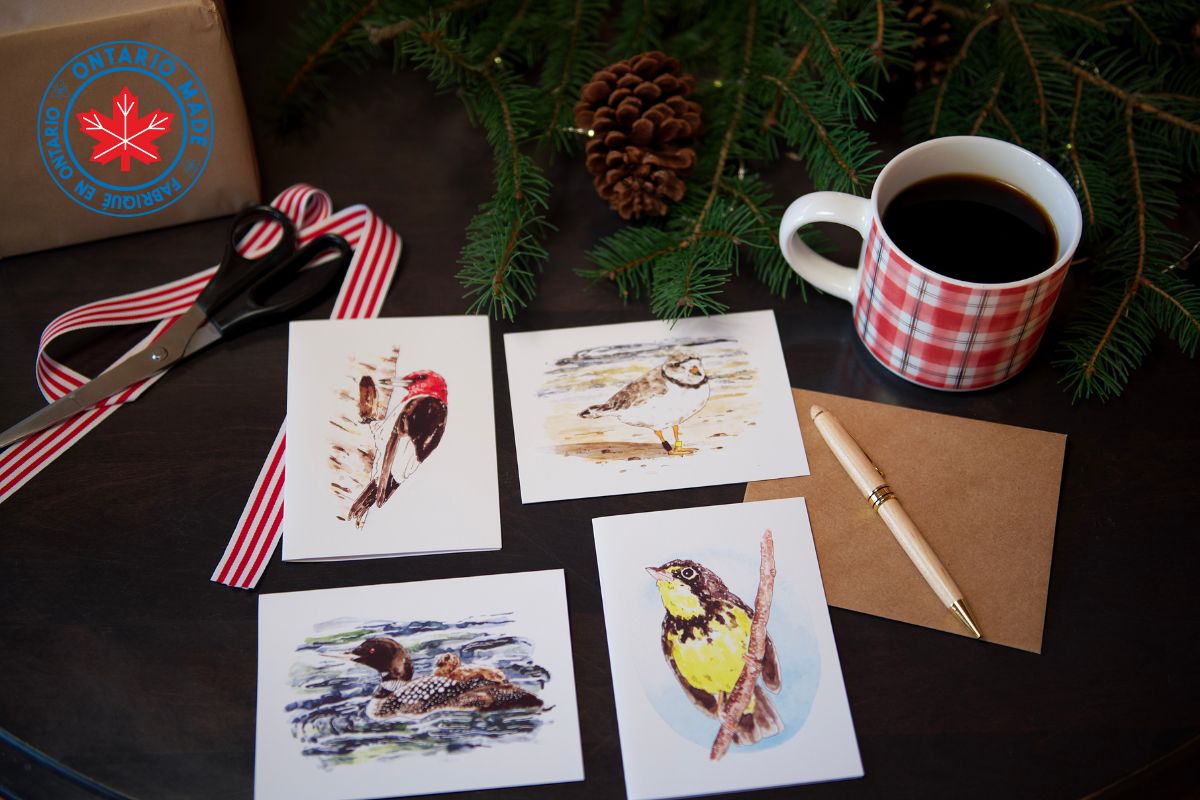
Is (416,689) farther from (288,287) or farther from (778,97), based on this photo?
(778,97)

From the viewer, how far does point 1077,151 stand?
0.91 metres

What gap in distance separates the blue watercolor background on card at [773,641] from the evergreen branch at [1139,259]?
0.32 meters

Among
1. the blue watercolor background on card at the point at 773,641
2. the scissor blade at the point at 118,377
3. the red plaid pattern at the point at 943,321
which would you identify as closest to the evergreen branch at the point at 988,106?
the red plaid pattern at the point at 943,321

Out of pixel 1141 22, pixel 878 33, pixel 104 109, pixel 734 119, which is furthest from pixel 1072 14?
pixel 104 109

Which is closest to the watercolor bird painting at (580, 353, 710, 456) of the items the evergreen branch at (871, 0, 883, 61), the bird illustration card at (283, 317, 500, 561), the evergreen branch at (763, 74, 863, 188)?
the bird illustration card at (283, 317, 500, 561)

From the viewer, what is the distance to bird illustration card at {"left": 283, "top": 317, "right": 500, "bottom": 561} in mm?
771

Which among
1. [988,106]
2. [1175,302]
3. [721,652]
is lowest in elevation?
[721,652]

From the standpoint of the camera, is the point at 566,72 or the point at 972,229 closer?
the point at 972,229

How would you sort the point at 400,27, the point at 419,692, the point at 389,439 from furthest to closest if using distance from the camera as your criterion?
the point at 400,27 → the point at 389,439 → the point at 419,692

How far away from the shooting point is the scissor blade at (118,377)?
799mm

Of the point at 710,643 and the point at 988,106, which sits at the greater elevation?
the point at 988,106

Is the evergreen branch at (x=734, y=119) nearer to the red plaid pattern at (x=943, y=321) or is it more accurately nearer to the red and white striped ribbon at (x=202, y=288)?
the red plaid pattern at (x=943, y=321)

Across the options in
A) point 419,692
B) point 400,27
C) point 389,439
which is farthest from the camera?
point 400,27

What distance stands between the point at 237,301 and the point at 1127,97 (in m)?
0.83
